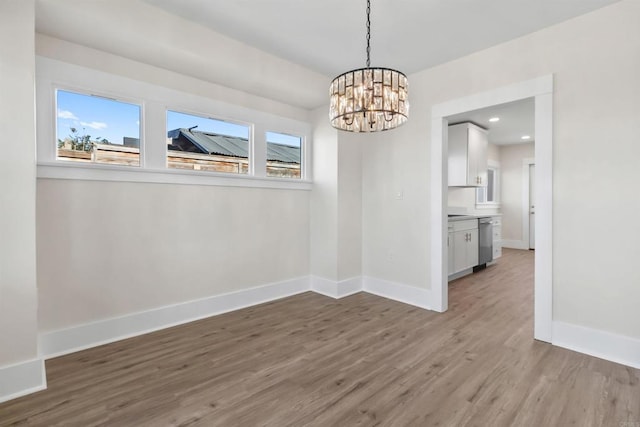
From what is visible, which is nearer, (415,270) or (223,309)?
(223,309)

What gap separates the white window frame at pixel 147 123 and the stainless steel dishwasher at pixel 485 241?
3.43 meters

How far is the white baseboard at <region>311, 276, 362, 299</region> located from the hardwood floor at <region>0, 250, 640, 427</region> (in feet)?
A: 2.36

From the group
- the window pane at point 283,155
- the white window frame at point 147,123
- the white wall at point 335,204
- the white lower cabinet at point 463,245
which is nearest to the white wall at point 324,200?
the white wall at point 335,204

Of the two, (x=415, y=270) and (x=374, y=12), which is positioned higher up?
(x=374, y=12)

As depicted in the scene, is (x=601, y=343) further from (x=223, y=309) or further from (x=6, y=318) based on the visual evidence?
(x=6, y=318)

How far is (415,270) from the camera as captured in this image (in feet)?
11.9

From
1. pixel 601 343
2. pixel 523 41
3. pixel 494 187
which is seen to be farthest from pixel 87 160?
pixel 494 187

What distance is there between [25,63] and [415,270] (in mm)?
3781

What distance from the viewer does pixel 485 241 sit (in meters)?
5.41

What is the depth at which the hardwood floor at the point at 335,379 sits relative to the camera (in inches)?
67.9

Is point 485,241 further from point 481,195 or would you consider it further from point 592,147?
point 592,147

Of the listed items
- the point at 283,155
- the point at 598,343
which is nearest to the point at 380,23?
the point at 283,155

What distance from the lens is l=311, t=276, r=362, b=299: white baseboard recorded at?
3.92 m

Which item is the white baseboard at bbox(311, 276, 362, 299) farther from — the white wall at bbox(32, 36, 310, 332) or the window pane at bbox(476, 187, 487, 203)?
the window pane at bbox(476, 187, 487, 203)
